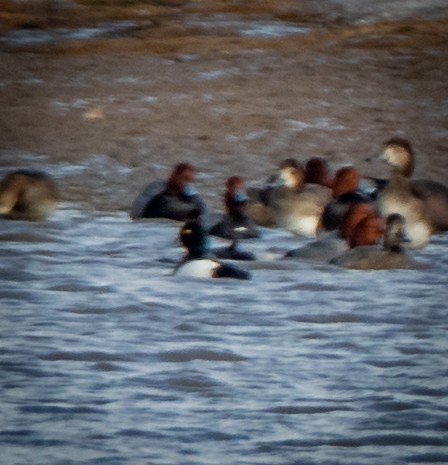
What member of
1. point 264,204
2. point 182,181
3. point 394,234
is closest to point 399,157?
point 264,204

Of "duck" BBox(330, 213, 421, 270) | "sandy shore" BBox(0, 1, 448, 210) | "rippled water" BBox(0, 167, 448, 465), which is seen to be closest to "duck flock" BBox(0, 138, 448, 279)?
"duck" BBox(330, 213, 421, 270)

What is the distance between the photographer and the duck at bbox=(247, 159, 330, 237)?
9211 millimetres

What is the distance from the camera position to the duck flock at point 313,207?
8.34 m

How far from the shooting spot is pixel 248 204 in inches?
370

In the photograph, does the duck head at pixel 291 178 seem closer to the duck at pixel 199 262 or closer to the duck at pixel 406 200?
Answer: the duck at pixel 406 200

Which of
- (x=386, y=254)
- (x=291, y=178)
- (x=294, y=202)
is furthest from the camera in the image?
(x=291, y=178)

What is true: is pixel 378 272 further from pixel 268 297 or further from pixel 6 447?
pixel 6 447

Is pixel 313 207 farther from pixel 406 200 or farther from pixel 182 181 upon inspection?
Result: pixel 182 181

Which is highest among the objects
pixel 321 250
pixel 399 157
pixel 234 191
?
pixel 399 157

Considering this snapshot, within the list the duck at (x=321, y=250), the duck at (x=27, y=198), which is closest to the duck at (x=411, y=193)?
the duck at (x=321, y=250)

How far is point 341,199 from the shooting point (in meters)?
8.99

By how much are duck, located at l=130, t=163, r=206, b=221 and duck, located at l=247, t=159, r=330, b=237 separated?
1.28ft

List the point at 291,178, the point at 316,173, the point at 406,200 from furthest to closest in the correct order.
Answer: the point at 316,173
the point at 291,178
the point at 406,200

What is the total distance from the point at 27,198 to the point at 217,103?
348 centimetres
